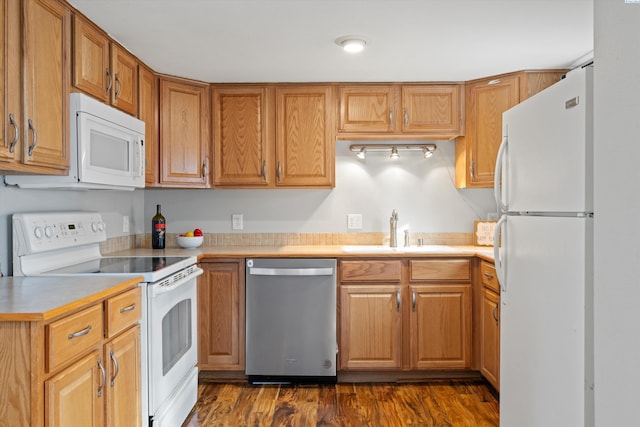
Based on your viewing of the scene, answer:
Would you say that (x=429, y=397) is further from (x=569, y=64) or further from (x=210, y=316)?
(x=569, y=64)

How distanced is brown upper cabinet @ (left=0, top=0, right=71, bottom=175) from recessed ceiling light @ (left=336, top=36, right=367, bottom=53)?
53.0 inches

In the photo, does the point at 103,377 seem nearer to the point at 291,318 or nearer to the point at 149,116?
the point at 291,318

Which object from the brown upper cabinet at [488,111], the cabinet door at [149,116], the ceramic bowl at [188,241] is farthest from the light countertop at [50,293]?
the brown upper cabinet at [488,111]

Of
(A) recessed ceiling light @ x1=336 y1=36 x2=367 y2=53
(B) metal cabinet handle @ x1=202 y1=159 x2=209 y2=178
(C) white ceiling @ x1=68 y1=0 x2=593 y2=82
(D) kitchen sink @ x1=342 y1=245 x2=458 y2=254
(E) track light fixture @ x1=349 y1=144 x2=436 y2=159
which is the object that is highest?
(C) white ceiling @ x1=68 y1=0 x2=593 y2=82

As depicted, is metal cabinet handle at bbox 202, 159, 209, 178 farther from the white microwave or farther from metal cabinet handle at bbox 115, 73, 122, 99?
metal cabinet handle at bbox 115, 73, 122, 99

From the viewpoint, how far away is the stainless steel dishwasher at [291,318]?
311 centimetres

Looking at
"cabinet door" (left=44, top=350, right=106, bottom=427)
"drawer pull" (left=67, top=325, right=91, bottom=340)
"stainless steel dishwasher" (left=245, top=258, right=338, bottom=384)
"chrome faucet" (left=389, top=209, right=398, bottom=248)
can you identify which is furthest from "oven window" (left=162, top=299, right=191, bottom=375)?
"chrome faucet" (left=389, top=209, right=398, bottom=248)

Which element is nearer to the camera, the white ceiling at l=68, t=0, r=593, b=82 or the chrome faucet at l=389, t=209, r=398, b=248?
the white ceiling at l=68, t=0, r=593, b=82

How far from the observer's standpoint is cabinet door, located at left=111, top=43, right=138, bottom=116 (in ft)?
8.39

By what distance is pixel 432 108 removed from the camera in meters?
3.40

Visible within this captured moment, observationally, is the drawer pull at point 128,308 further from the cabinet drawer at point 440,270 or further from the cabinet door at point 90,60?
the cabinet drawer at point 440,270

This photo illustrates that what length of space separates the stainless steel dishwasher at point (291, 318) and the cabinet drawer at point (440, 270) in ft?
1.86

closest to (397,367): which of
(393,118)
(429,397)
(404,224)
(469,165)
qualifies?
(429,397)

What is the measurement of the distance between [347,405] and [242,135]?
6.53ft
